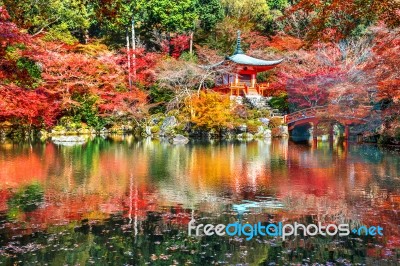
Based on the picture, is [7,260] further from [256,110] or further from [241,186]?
[256,110]

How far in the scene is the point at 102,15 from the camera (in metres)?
4.88

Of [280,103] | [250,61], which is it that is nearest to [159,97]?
[250,61]

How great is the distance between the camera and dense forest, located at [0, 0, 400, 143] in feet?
71.3

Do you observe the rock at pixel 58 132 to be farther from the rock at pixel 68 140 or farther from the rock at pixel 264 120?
the rock at pixel 264 120

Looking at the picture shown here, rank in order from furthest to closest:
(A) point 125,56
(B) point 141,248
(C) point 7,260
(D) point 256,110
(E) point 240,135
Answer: (A) point 125,56
(D) point 256,110
(E) point 240,135
(B) point 141,248
(C) point 7,260

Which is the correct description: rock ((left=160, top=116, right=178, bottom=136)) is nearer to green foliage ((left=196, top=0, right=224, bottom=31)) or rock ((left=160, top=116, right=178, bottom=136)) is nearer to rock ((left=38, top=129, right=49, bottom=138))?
rock ((left=38, top=129, right=49, bottom=138))

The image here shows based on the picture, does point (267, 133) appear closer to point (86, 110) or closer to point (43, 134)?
point (86, 110)

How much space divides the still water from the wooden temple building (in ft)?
40.2

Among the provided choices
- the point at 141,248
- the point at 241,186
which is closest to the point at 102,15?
the point at 141,248

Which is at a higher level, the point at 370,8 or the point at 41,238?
the point at 370,8

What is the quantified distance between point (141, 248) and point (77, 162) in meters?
8.72

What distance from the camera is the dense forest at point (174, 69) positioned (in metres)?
21.7

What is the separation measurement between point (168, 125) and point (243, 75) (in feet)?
20.3

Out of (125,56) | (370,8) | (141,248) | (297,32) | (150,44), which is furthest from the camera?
(150,44)
